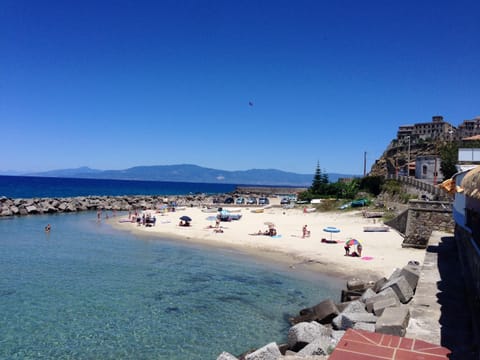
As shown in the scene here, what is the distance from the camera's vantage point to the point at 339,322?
10.1m

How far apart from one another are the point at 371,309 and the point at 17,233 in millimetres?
31439

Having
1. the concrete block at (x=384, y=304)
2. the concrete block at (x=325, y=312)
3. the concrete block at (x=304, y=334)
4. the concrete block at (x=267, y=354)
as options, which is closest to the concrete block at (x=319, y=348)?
the concrete block at (x=267, y=354)

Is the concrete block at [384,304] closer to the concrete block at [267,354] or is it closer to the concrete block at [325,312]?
the concrete block at [325,312]

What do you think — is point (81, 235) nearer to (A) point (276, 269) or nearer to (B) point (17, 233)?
(B) point (17, 233)

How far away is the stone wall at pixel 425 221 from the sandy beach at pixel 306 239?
2.38ft

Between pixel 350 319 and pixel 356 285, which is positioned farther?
pixel 356 285

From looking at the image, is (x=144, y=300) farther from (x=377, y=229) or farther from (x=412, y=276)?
(x=377, y=229)

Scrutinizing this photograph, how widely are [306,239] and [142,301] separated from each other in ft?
50.8

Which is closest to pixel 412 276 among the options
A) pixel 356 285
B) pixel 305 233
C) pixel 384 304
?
pixel 384 304

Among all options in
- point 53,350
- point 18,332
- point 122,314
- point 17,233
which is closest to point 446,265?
point 122,314

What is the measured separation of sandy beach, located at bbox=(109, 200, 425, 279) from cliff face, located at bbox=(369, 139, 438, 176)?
36.4m

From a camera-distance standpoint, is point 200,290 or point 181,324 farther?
point 200,290

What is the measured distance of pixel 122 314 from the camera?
44.0 feet

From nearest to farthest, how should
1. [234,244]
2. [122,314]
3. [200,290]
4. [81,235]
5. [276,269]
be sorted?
[122,314] < [200,290] < [276,269] < [234,244] < [81,235]
